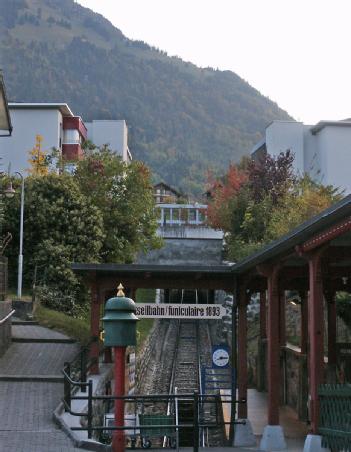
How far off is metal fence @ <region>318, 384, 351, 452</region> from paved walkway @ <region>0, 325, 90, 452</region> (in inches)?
145

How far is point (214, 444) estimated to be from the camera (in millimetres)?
20500

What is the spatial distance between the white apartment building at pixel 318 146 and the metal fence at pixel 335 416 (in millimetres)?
40933

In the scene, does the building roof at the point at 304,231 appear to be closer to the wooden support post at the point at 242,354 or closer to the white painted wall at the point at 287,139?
the wooden support post at the point at 242,354

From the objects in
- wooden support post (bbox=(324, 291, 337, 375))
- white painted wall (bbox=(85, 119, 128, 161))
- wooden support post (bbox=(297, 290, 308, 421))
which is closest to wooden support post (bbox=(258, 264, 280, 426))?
wooden support post (bbox=(297, 290, 308, 421))

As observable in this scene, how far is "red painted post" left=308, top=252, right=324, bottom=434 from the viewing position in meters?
12.0

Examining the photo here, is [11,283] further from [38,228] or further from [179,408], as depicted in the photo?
[179,408]

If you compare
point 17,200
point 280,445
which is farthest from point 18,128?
point 280,445

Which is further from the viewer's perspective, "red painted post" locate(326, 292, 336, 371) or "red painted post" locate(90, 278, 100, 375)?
"red painted post" locate(90, 278, 100, 375)

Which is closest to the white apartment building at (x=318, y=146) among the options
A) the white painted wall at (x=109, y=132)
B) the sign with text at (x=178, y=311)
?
the white painted wall at (x=109, y=132)

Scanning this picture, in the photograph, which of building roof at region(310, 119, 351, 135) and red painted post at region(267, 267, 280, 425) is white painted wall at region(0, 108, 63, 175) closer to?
building roof at region(310, 119, 351, 135)

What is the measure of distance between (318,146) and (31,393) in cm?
4132

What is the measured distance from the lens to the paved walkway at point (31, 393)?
12.0 m

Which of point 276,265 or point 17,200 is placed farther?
point 17,200

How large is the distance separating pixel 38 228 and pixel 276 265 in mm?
19170
